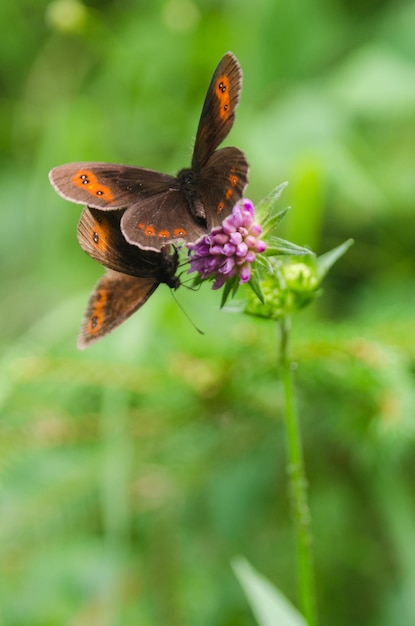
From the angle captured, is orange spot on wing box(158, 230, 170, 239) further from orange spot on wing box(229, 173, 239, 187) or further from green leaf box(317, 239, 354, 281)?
green leaf box(317, 239, 354, 281)

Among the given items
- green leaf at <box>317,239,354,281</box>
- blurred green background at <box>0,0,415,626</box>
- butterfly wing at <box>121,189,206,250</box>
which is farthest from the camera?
blurred green background at <box>0,0,415,626</box>

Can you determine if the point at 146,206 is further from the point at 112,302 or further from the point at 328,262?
the point at 328,262

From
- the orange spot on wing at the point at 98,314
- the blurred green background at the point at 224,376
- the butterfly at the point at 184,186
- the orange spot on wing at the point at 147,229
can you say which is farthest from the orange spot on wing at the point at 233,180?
the blurred green background at the point at 224,376

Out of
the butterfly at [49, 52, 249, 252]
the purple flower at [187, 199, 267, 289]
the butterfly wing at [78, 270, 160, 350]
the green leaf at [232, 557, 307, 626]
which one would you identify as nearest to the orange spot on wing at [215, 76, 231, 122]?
the butterfly at [49, 52, 249, 252]

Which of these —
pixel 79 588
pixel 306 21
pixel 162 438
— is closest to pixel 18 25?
pixel 306 21

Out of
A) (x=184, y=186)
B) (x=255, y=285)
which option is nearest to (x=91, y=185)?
(x=184, y=186)

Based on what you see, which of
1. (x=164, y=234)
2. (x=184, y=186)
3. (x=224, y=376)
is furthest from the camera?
(x=224, y=376)
